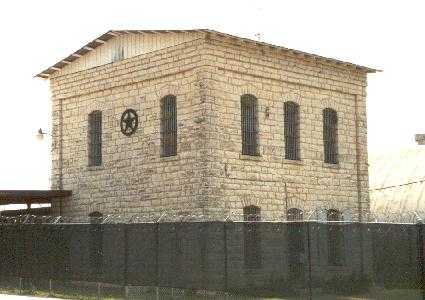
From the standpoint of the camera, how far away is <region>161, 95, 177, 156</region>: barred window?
25.0 m

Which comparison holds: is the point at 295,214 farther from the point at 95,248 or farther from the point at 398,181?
the point at 398,181

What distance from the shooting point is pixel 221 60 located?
80.2 feet

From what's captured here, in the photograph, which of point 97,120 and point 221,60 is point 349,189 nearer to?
point 221,60

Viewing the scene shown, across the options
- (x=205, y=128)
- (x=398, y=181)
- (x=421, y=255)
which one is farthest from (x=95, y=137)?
(x=398, y=181)

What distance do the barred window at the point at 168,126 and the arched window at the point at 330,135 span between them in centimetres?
627

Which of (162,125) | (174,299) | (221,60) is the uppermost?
(221,60)

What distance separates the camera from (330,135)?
28453 millimetres

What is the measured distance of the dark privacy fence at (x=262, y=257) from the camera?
680 inches

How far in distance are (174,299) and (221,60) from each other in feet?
28.6

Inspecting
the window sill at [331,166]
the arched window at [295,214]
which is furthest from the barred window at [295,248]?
the window sill at [331,166]

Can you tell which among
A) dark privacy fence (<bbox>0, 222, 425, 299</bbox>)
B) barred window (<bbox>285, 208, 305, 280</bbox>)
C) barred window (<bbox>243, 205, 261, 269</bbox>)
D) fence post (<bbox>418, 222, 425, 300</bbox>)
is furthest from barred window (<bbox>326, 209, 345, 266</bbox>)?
barred window (<bbox>243, 205, 261, 269</bbox>)

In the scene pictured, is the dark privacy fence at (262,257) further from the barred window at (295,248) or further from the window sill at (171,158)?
the window sill at (171,158)

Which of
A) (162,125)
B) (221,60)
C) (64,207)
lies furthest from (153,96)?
(64,207)

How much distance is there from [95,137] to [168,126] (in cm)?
404
